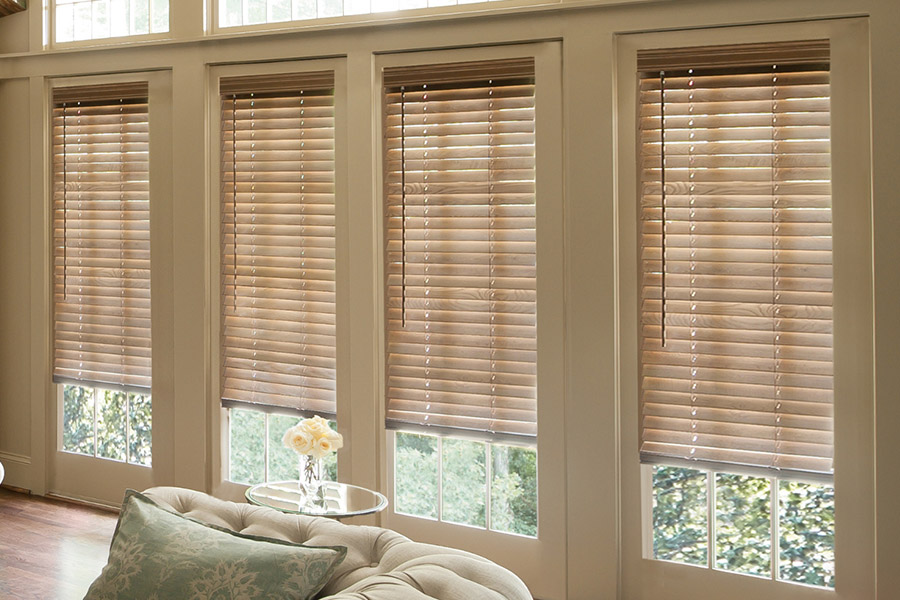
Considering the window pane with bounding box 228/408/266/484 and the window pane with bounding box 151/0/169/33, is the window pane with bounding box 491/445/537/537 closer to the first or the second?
the window pane with bounding box 228/408/266/484

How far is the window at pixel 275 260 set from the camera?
149 inches

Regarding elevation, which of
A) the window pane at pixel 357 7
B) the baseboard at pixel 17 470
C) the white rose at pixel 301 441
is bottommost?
the baseboard at pixel 17 470

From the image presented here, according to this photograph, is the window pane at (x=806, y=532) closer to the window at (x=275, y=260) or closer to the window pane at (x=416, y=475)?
the window pane at (x=416, y=475)

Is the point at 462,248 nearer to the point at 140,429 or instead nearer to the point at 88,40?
the point at 140,429

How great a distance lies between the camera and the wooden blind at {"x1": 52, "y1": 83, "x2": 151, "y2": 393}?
4.21 m

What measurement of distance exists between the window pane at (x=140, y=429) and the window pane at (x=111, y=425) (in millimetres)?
44

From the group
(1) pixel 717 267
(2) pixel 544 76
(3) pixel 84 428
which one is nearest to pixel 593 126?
(2) pixel 544 76

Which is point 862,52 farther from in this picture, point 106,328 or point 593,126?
point 106,328

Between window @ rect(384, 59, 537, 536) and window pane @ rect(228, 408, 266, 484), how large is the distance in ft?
2.56

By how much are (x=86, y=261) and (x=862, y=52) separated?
3.90 meters

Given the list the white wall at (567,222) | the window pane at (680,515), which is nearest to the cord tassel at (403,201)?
the white wall at (567,222)

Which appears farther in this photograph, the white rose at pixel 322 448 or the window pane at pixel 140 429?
the window pane at pixel 140 429

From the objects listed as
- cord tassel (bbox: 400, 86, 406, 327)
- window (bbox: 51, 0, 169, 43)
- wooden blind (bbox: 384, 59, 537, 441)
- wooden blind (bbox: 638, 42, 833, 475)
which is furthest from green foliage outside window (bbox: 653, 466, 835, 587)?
window (bbox: 51, 0, 169, 43)

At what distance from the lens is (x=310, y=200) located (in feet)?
12.5
